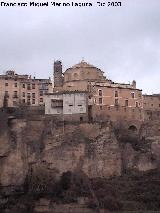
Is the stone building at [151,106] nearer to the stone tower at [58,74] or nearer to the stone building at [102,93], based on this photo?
the stone building at [102,93]

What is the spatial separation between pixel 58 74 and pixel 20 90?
171 inches

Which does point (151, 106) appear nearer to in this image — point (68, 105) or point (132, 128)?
point (132, 128)

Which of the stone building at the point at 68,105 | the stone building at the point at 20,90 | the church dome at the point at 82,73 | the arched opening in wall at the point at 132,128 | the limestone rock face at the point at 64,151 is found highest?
the church dome at the point at 82,73

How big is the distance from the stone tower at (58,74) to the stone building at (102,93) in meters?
0.44

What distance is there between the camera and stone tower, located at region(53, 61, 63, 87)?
195ft

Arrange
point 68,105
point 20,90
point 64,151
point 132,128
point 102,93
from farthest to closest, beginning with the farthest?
point 20,90
point 102,93
point 132,128
point 68,105
point 64,151

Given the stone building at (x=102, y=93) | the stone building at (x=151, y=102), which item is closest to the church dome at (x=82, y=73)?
the stone building at (x=102, y=93)

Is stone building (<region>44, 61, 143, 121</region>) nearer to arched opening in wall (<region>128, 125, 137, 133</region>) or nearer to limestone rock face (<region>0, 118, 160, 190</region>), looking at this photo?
arched opening in wall (<region>128, 125, 137, 133</region>)

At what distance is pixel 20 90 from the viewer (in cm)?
5825

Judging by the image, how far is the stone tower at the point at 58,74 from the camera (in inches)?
2342

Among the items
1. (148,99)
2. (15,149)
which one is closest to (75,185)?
(15,149)

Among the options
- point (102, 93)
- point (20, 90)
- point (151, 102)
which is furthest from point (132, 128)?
point (20, 90)

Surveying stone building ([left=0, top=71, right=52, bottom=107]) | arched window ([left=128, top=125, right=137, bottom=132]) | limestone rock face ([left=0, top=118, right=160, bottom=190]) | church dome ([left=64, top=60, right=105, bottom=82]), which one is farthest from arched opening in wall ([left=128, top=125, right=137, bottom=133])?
stone building ([left=0, top=71, right=52, bottom=107])

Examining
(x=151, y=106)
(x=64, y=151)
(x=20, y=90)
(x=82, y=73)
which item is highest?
(x=82, y=73)
